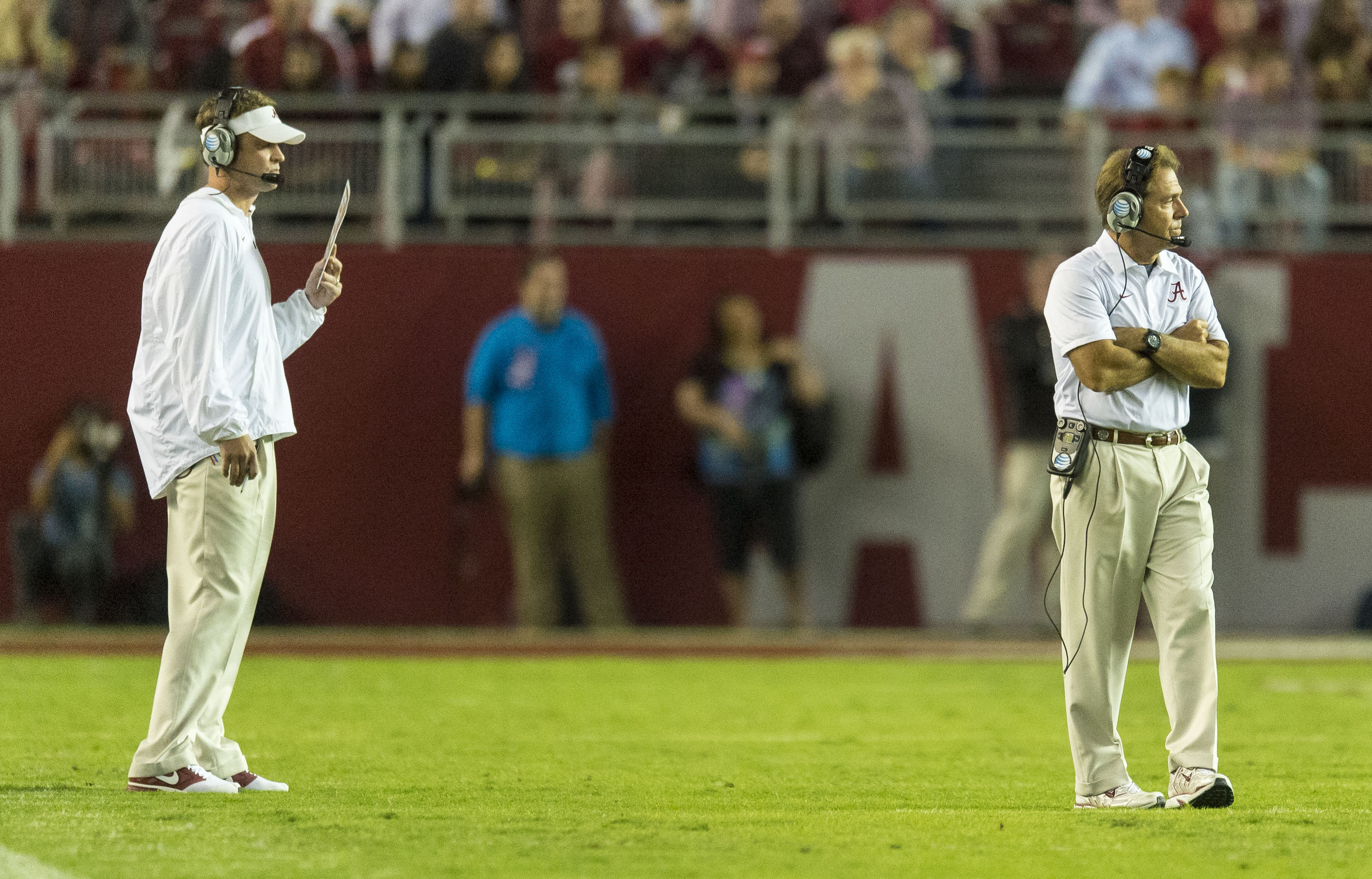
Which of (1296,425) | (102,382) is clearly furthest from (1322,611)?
(102,382)

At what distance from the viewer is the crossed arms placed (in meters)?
7.22

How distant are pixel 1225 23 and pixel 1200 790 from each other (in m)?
10.8

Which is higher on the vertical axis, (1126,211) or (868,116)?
(868,116)

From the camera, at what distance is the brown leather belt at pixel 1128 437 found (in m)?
7.35

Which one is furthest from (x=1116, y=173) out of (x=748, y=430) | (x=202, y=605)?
(x=748, y=430)

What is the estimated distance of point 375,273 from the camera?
1596 cm

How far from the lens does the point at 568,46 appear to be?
16.3 metres

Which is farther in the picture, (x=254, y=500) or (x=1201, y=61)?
(x=1201, y=61)

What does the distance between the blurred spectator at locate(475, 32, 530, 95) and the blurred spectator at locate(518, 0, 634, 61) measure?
62 cm

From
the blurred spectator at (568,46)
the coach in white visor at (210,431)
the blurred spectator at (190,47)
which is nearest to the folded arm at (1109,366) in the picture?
the coach in white visor at (210,431)

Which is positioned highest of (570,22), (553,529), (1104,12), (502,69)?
(1104,12)

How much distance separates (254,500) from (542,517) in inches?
307

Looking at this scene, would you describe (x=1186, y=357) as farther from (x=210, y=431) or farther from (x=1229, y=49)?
(x=1229, y=49)

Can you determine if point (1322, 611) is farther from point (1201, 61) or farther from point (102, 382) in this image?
point (102, 382)
